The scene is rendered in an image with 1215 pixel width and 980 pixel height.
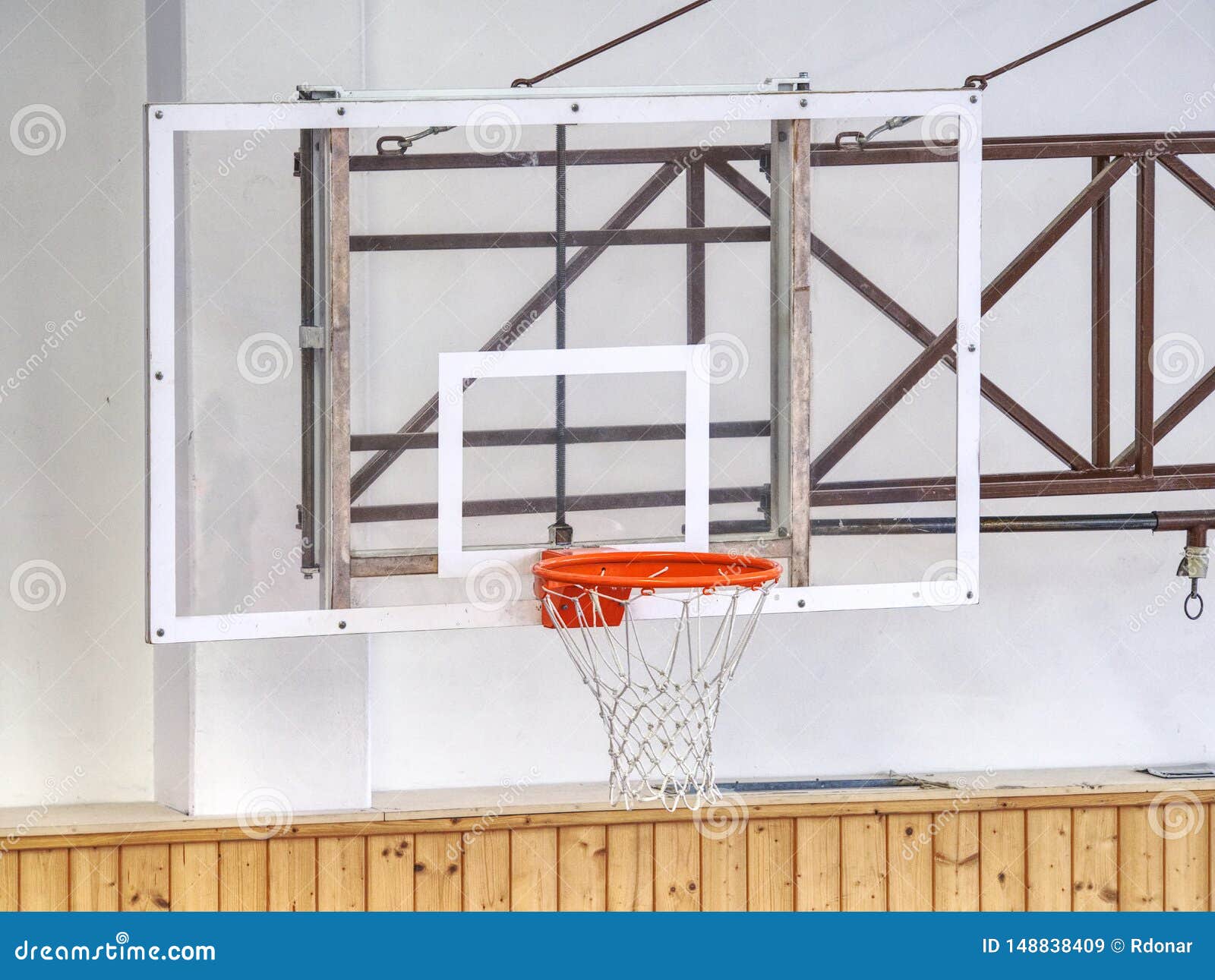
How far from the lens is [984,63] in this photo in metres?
2.83

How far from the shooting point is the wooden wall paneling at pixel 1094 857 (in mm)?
2844

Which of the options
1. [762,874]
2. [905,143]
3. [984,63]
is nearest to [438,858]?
[762,874]

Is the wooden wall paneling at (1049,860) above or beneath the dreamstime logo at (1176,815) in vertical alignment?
beneath

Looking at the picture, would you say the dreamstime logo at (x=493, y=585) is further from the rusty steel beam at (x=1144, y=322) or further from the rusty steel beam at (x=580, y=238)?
the rusty steel beam at (x=1144, y=322)

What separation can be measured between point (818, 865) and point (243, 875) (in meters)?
1.40

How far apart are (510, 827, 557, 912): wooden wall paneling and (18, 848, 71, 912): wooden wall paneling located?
3.41 feet

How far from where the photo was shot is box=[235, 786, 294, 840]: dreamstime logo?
2605mm

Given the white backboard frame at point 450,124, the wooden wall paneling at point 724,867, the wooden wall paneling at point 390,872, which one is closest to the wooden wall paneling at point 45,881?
the wooden wall paneling at point 390,872

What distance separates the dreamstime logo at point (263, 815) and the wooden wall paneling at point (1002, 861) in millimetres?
1711

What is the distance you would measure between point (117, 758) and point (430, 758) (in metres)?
0.76

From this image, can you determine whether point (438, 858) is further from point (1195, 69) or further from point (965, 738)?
point (1195, 69)

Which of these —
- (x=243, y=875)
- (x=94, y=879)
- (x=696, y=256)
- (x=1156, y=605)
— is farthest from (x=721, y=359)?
(x=94, y=879)

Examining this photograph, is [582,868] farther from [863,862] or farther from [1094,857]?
[1094,857]

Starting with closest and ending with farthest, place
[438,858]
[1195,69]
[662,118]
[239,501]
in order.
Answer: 1. [662,118]
2. [239,501]
3. [438,858]
4. [1195,69]
